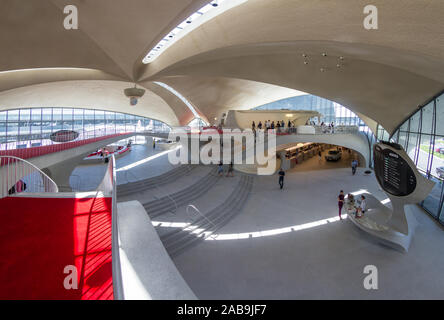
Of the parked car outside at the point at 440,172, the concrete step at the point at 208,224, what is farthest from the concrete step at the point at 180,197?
the parked car outside at the point at 440,172

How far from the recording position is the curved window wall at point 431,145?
11008 mm

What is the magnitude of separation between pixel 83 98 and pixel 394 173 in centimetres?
3109

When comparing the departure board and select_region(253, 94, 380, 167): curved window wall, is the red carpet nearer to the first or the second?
the departure board

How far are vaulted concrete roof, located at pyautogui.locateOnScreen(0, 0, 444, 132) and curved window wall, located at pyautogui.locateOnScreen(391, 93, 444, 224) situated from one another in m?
0.72

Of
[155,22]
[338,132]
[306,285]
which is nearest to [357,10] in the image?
[155,22]

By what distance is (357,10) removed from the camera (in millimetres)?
4652

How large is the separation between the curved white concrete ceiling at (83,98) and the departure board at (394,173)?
24044 mm

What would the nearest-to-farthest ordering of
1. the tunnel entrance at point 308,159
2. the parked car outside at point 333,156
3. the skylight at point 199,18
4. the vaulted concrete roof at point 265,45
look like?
the vaulted concrete roof at point 265,45, the skylight at point 199,18, the tunnel entrance at point 308,159, the parked car outside at point 333,156

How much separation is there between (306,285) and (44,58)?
13.9m

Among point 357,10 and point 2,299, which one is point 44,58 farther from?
point 357,10

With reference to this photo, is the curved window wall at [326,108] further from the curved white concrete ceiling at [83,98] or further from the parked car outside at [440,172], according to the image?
the parked car outside at [440,172]

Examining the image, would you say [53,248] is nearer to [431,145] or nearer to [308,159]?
[431,145]

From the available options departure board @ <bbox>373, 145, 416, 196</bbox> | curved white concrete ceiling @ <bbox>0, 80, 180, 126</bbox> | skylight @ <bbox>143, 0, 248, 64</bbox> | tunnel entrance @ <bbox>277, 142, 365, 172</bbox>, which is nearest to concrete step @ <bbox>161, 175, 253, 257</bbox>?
departure board @ <bbox>373, 145, 416, 196</bbox>

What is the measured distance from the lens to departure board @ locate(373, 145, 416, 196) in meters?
7.55
